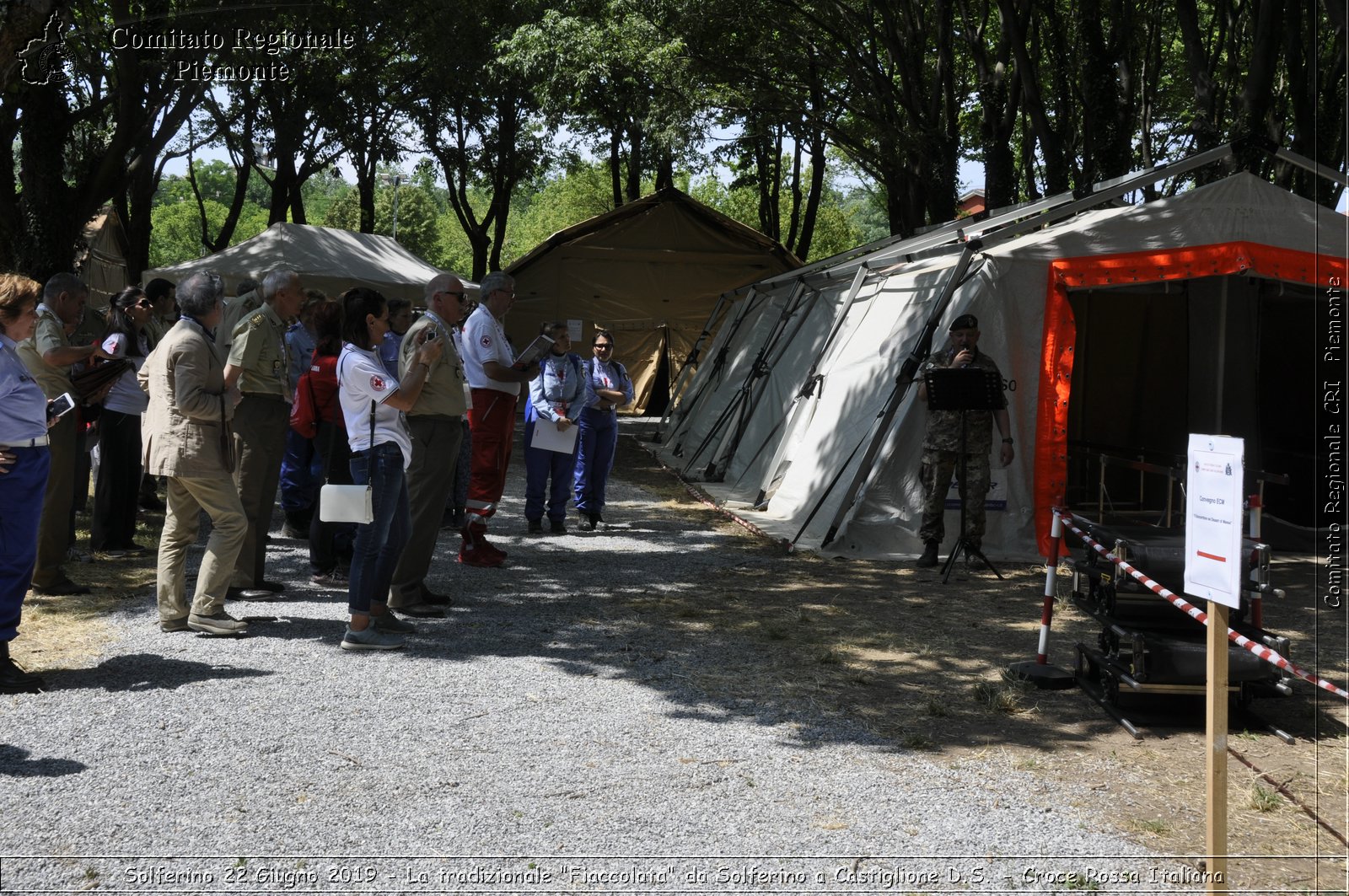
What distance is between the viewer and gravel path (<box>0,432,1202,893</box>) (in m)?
3.52

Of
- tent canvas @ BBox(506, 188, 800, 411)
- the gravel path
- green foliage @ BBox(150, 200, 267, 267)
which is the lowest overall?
the gravel path

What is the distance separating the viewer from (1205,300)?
1011cm

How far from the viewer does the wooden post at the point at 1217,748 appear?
131 inches

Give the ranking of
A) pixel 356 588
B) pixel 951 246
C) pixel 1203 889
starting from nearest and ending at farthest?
pixel 1203 889
pixel 356 588
pixel 951 246

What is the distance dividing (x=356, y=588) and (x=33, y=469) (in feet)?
5.00

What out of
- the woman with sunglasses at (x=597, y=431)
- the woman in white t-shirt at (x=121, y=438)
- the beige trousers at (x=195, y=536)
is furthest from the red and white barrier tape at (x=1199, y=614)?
the woman in white t-shirt at (x=121, y=438)

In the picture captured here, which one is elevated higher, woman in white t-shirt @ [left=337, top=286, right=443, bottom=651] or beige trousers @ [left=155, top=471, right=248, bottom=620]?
woman in white t-shirt @ [left=337, top=286, right=443, bottom=651]

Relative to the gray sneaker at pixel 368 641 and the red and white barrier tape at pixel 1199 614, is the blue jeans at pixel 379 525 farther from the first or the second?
the red and white barrier tape at pixel 1199 614

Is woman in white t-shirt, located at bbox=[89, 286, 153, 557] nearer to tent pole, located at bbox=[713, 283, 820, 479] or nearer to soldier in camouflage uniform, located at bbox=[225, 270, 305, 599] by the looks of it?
soldier in camouflage uniform, located at bbox=[225, 270, 305, 599]

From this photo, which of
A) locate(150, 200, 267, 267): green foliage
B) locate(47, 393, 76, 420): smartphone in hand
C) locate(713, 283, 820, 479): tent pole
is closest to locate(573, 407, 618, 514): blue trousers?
locate(713, 283, 820, 479): tent pole

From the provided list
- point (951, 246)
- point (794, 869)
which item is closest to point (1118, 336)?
point (951, 246)

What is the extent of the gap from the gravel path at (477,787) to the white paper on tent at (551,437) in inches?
144

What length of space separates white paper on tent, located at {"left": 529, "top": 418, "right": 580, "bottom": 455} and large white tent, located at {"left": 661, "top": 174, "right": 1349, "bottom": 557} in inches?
77.0

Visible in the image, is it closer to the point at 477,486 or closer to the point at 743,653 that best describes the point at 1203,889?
the point at 743,653
